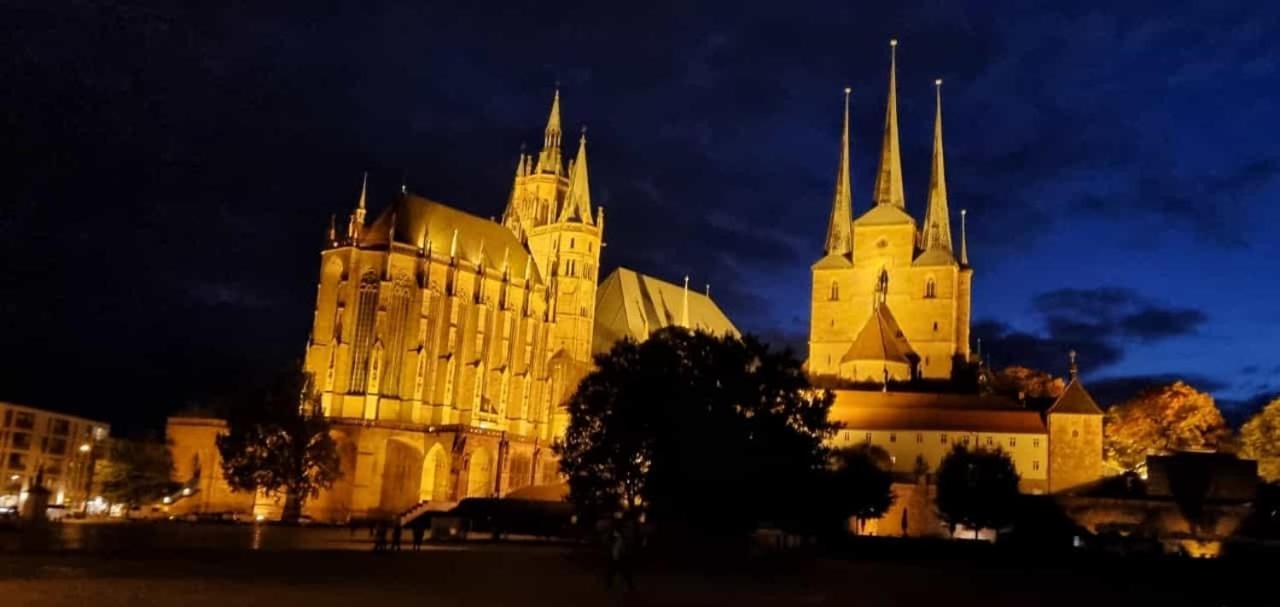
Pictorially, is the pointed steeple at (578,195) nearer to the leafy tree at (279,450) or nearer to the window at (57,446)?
the leafy tree at (279,450)

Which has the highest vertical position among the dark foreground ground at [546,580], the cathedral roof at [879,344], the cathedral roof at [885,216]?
the cathedral roof at [885,216]

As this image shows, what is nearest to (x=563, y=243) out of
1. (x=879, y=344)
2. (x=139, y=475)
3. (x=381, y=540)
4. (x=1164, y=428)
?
(x=879, y=344)

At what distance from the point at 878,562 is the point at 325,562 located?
2415cm

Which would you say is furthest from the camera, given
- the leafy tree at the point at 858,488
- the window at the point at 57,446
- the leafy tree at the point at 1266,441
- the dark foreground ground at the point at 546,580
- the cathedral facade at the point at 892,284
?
the window at the point at 57,446

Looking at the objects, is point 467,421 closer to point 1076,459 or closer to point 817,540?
point 817,540

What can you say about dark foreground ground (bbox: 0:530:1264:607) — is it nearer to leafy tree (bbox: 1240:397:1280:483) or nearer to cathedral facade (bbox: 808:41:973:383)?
leafy tree (bbox: 1240:397:1280:483)

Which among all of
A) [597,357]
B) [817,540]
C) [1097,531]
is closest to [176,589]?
[597,357]

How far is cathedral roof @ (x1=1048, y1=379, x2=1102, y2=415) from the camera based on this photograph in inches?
3123

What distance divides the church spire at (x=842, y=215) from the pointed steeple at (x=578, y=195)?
22.5m

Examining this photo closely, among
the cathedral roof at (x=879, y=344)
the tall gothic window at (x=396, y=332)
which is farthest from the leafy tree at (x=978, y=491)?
the tall gothic window at (x=396, y=332)

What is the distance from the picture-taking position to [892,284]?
101750 millimetres

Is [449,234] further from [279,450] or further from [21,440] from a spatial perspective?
[21,440]

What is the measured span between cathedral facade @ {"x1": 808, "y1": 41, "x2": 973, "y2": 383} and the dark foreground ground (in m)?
55.2

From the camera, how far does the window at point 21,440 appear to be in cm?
11176
